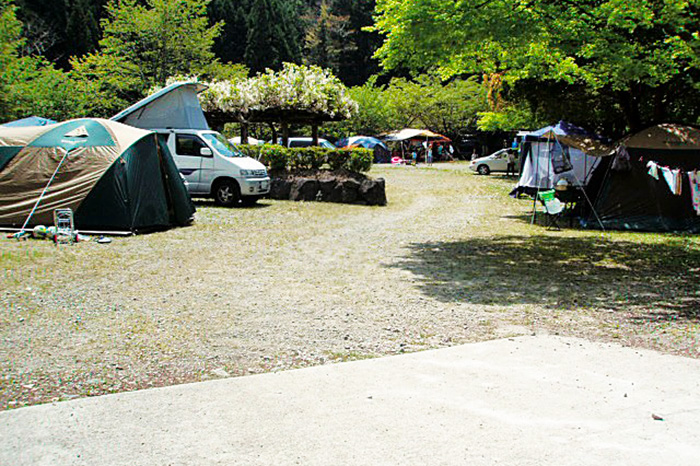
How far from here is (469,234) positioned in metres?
11.6

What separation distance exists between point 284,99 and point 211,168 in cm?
603

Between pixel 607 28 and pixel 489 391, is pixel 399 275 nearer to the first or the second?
pixel 489 391

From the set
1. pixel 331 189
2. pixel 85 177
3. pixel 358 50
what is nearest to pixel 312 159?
pixel 331 189

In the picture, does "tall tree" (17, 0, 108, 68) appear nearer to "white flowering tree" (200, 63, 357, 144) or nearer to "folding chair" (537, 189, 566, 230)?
"white flowering tree" (200, 63, 357, 144)

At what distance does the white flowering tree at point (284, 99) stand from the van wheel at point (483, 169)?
11.7 meters

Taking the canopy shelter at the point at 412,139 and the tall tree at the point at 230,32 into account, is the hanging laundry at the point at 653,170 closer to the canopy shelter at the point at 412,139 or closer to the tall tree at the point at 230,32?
the canopy shelter at the point at 412,139

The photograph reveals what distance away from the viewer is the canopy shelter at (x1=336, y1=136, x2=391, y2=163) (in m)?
39.9

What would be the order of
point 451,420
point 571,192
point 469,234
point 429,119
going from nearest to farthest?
point 451,420 → point 469,234 → point 571,192 → point 429,119

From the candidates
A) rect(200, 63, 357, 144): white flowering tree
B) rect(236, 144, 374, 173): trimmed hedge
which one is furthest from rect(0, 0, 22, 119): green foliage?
rect(236, 144, 374, 173): trimmed hedge

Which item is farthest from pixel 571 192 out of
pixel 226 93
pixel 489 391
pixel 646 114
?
pixel 226 93

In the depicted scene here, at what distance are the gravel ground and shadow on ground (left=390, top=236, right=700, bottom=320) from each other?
37 mm

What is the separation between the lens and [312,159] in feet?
59.7

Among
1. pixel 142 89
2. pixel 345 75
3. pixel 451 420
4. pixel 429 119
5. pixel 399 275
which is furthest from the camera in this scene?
pixel 345 75

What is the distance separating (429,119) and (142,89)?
2468 centimetres
